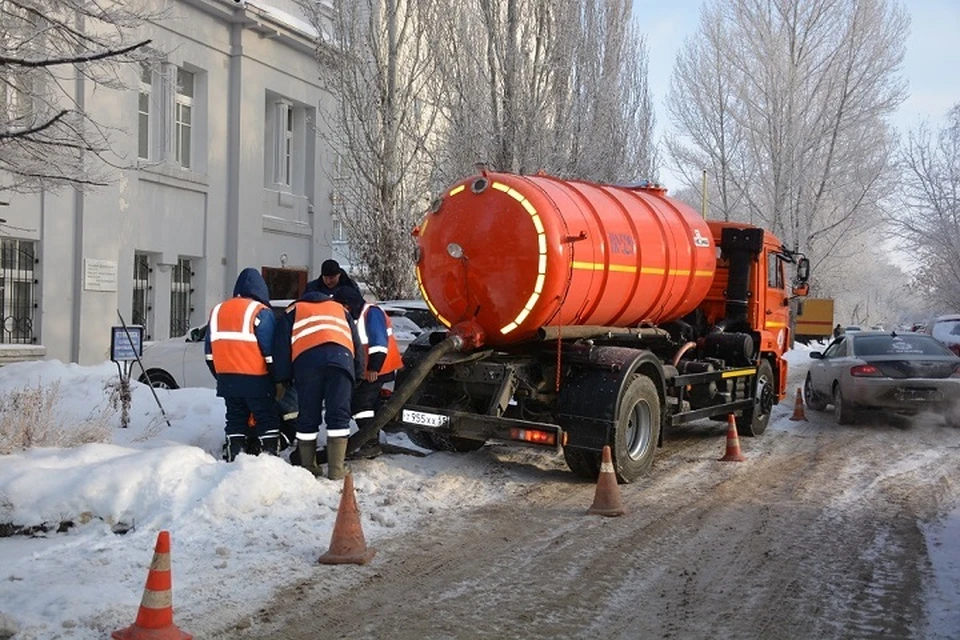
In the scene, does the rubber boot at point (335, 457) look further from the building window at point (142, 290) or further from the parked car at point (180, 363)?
the building window at point (142, 290)

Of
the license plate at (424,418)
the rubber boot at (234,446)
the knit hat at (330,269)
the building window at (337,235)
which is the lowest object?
the rubber boot at (234,446)

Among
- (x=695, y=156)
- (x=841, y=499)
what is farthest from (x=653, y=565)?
(x=695, y=156)

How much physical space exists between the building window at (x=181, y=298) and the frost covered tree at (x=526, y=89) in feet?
18.4

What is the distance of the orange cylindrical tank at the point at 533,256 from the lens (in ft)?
28.3

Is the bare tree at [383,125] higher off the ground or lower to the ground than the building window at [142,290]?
higher

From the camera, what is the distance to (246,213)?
2005 centimetres

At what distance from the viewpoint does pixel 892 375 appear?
508 inches

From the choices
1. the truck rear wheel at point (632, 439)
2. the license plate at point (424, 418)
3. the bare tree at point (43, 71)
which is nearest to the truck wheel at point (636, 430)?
the truck rear wheel at point (632, 439)

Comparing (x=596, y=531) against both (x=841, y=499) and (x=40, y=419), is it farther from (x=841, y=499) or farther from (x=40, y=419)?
(x=40, y=419)

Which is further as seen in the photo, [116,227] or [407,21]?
[407,21]

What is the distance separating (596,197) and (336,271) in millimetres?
2802

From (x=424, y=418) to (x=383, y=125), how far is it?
1116 cm

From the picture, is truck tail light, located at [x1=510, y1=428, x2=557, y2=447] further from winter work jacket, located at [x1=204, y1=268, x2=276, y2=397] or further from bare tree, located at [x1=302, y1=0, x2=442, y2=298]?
bare tree, located at [x1=302, y1=0, x2=442, y2=298]

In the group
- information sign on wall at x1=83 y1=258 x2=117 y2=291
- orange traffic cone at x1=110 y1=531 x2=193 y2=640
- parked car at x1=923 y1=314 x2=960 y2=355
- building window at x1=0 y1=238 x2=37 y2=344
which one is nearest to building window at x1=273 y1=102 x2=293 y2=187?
information sign on wall at x1=83 y1=258 x2=117 y2=291
